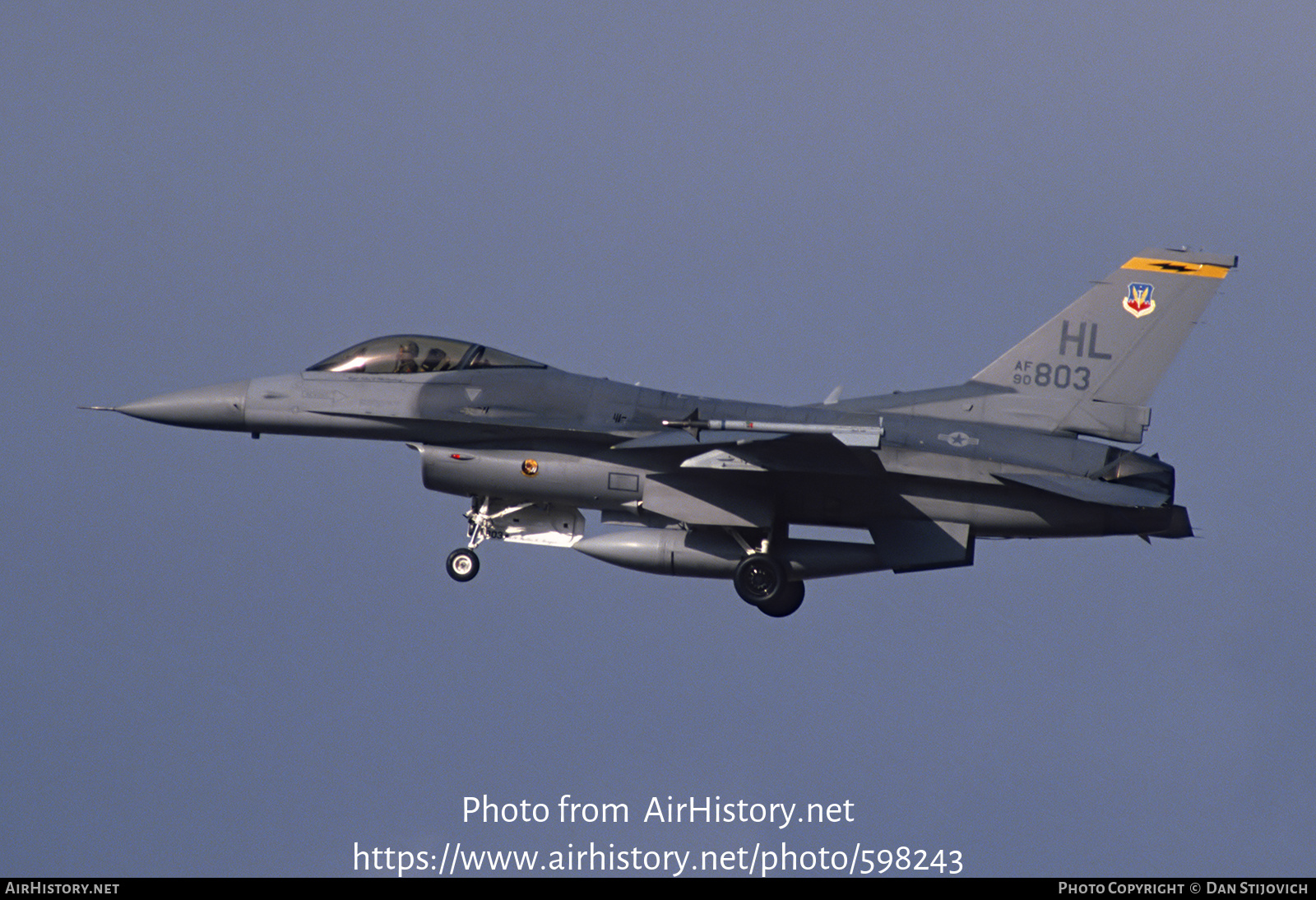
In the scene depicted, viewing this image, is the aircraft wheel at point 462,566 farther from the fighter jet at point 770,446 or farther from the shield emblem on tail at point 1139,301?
the shield emblem on tail at point 1139,301

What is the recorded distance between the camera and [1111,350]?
19.4 metres

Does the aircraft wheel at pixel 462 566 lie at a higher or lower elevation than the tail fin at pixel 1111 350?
lower

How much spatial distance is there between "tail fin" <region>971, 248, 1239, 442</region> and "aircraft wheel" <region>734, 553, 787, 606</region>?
3246 mm

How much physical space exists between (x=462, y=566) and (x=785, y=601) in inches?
160

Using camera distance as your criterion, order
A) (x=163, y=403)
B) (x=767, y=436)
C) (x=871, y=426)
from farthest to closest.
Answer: (x=163, y=403) → (x=871, y=426) → (x=767, y=436)

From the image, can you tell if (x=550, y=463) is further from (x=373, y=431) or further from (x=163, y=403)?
(x=163, y=403)

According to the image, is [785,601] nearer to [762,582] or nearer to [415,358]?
[762,582]

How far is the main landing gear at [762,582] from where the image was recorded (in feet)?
64.1

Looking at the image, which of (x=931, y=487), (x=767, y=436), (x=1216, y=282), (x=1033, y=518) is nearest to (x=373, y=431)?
(x=767, y=436)

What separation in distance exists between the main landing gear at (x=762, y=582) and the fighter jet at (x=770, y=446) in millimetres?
20

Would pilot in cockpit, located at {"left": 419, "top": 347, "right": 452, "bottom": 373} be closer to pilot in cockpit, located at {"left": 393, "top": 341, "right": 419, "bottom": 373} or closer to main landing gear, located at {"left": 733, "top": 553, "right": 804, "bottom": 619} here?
pilot in cockpit, located at {"left": 393, "top": 341, "right": 419, "bottom": 373}

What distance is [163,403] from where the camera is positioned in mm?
20109

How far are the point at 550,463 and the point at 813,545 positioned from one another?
11.4 feet

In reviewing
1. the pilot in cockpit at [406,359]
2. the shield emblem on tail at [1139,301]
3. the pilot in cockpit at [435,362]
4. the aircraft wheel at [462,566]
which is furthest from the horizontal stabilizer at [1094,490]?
the pilot in cockpit at [406,359]
